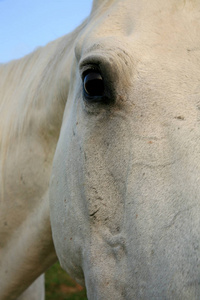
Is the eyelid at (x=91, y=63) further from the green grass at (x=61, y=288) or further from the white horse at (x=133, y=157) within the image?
the green grass at (x=61, y=288)

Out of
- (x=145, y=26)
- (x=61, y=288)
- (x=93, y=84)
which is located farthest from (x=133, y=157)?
(x=61, y=288)

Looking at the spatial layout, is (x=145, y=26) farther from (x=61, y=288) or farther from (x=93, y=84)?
(x=61, y=288)

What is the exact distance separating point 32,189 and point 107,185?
2.68ft

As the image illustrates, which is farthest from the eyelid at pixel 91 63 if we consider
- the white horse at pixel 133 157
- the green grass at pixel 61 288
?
the green grass at pixel 61 288

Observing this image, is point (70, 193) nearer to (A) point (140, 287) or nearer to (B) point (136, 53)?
(A) point (140, 287)

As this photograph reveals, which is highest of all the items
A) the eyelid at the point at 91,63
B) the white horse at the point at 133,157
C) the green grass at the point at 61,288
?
the eyelid at the point at 91,63

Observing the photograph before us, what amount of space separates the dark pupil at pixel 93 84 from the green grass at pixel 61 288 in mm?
4552

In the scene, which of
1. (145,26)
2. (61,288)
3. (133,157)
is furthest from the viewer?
(61,288)

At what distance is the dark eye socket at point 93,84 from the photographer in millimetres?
1316

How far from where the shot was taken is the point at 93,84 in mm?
1334

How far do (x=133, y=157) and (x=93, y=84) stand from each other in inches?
13.1

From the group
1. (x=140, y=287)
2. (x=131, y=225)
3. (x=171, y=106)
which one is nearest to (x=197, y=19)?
(x=171, y=106)

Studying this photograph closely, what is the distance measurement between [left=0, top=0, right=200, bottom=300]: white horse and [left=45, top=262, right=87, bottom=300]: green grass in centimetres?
402

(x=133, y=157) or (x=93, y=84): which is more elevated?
(x=93, y=84)
